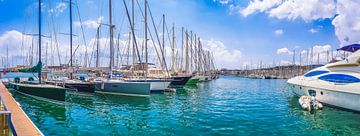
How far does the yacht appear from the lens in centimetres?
1895

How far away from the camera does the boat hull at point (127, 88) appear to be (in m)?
28.6

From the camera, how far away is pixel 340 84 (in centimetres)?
2022

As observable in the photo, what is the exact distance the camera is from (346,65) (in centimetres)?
2181

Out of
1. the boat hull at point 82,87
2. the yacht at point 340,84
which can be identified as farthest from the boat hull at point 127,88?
the yacht at point 340,84

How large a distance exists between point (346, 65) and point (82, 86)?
26.8 meters

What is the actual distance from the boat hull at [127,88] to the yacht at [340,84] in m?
16.4

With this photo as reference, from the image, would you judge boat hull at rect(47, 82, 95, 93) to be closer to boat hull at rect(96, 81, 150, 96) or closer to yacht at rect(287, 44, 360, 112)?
boat hull at rect(96, 81, 150, 96)

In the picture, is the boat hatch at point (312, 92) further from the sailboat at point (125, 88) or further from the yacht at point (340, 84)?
the sailboat at point (125, 88)

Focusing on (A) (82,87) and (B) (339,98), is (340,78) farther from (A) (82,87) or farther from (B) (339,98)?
(A) (82,87)

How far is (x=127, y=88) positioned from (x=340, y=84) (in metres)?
20.1

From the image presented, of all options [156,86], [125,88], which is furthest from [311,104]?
[156,86]

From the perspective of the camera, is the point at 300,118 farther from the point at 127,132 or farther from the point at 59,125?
the point at 59,125

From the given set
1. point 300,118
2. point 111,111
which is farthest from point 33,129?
point 300,118

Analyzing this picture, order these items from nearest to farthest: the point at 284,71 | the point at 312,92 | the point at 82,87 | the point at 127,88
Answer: the point at 312,92 < the point at 127,88 < the point at 82,87 < the point at 284,71
